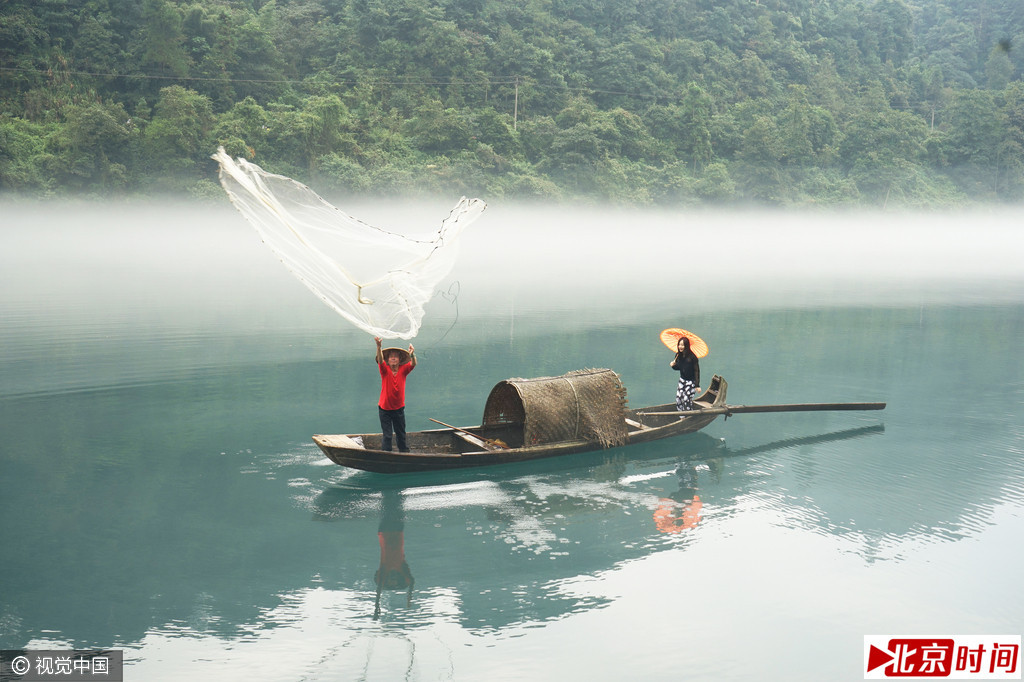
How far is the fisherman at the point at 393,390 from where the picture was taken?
928cm

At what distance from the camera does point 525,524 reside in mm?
8609

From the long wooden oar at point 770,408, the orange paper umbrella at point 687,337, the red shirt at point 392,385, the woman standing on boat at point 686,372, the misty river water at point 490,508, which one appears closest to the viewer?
the misty river water at point 490,508

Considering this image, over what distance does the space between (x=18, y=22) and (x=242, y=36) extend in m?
13.0

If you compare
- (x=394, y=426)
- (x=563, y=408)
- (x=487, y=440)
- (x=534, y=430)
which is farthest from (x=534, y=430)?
(x=394, y=426)

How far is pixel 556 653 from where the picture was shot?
6.25m

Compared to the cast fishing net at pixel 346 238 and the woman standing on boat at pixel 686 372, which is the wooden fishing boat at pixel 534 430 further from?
the cast fishing net at pixel 346 238

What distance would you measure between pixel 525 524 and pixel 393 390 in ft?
6.97

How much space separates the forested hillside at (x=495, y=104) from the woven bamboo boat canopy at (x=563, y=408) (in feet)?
121

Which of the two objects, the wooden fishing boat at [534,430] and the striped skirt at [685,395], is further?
the striped skirt at [685,395]

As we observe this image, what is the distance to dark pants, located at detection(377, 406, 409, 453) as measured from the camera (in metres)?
→ 9.48

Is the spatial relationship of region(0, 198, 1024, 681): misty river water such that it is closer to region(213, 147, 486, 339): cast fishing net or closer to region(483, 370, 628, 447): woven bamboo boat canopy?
region(483, 370, 628, 447): woven bamboo boat canopy

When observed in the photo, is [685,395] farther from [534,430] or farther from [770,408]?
[534,430]

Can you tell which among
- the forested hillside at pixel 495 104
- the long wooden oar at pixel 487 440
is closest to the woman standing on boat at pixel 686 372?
the long wooden oar at pixel 487 440

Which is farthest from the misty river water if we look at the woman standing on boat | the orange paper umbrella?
Answer: the orange paper umbrella
